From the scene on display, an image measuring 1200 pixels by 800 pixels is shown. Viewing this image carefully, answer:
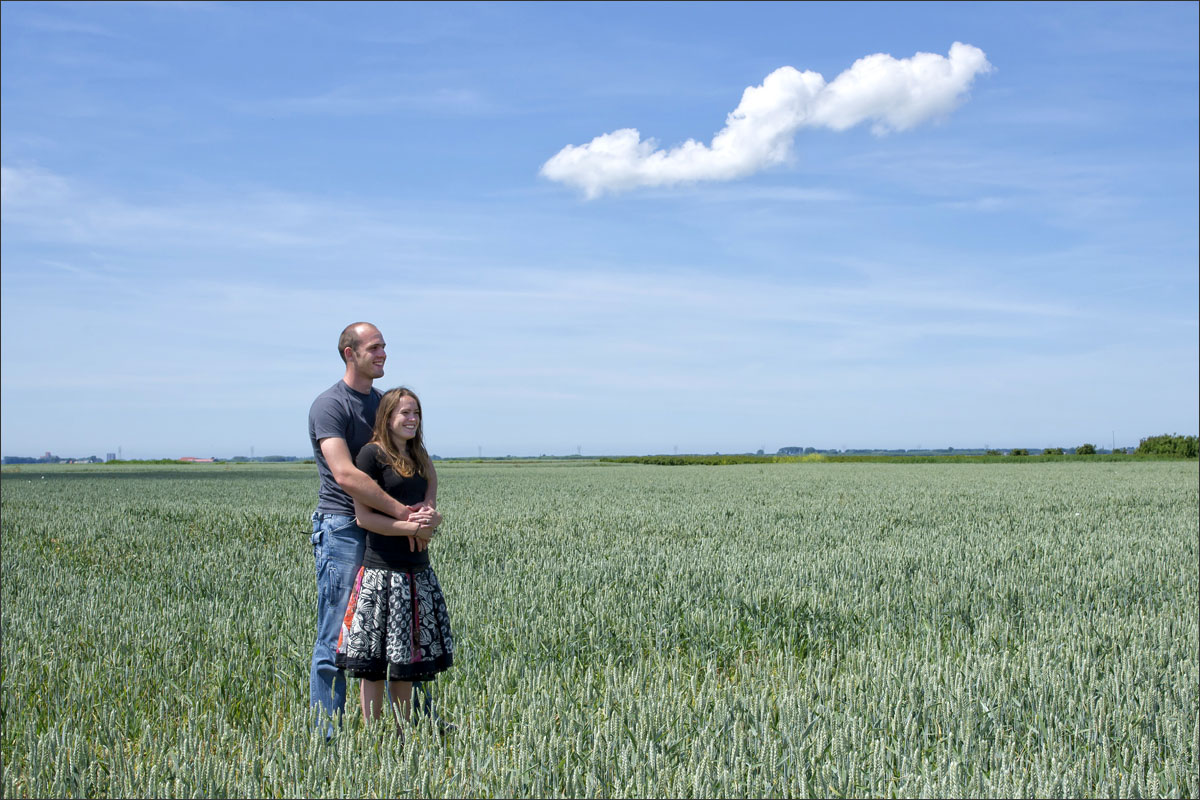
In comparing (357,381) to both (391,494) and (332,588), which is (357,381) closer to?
(391,494)

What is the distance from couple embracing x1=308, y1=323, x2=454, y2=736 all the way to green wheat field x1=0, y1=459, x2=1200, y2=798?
0.93ft

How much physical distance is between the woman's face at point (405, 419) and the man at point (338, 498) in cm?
22

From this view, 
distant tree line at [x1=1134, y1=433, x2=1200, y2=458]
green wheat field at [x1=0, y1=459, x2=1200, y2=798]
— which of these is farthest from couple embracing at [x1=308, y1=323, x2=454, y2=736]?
distant tree line at [x1=1134, y1=433, x2=1200, y2=458]

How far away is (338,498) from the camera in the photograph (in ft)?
12.9

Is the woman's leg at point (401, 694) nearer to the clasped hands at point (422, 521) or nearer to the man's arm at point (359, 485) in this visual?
the clasped hands at point (422, 521)

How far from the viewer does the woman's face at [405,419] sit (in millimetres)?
3811

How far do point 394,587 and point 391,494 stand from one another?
1.34 feet

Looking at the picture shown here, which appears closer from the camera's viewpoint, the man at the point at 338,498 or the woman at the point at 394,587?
the woman at the point at 394,587

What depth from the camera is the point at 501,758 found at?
308 cm

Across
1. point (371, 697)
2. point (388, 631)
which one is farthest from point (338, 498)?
point (371, 697)

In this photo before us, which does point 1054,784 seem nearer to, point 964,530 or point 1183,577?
point 1183,577

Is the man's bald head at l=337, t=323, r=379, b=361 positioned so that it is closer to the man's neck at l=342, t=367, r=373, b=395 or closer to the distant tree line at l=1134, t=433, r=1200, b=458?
the man's neck at l=342, t=367, r=373, b=395

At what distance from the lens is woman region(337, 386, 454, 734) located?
3740 millimetres

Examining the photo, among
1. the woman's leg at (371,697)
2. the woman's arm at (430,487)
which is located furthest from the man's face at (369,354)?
the woman's leg at (371,697)
